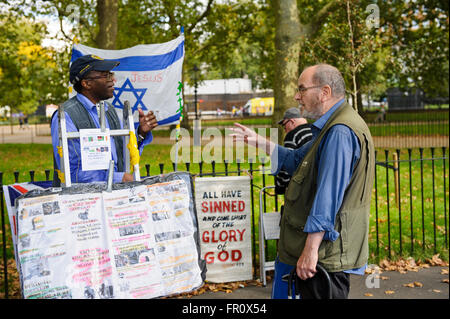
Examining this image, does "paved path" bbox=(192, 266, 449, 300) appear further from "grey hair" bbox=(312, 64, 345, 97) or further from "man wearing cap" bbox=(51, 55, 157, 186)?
"grey hair" bbox=(312, 64, 345, 97)

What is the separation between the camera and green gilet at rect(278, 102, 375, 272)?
3.06 m

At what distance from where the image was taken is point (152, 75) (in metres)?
5.87

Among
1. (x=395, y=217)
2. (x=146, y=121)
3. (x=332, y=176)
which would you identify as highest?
(x=146, y=121)

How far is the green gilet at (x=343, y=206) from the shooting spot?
121 inches

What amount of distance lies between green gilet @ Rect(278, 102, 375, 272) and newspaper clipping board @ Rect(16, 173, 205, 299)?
0.79 meters

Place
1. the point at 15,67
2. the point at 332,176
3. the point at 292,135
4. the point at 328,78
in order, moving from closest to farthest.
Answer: the point at 332,176, the point at 328,78, the point at 292,135, the point at 15,67

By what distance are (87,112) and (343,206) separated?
198 cm

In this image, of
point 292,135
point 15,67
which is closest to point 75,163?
point 292,135

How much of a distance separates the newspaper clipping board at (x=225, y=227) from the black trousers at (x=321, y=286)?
301 centimetres

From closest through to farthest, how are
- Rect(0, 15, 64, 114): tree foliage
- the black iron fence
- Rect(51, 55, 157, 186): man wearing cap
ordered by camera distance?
Rect(51, 55, 157, 186): man wearing cap, the black iron fence, Rect(0, 15, 64, 114): tree foliage

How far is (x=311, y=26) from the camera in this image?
1415cm

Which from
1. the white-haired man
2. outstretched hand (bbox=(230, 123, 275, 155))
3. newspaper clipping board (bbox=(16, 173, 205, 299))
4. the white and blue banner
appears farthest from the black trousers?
the white and blue banner

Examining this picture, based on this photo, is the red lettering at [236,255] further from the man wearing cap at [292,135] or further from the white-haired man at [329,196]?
the white-haired man at [329,196]

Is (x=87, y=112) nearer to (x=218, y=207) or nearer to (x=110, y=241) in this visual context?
(x=110, y=241)
